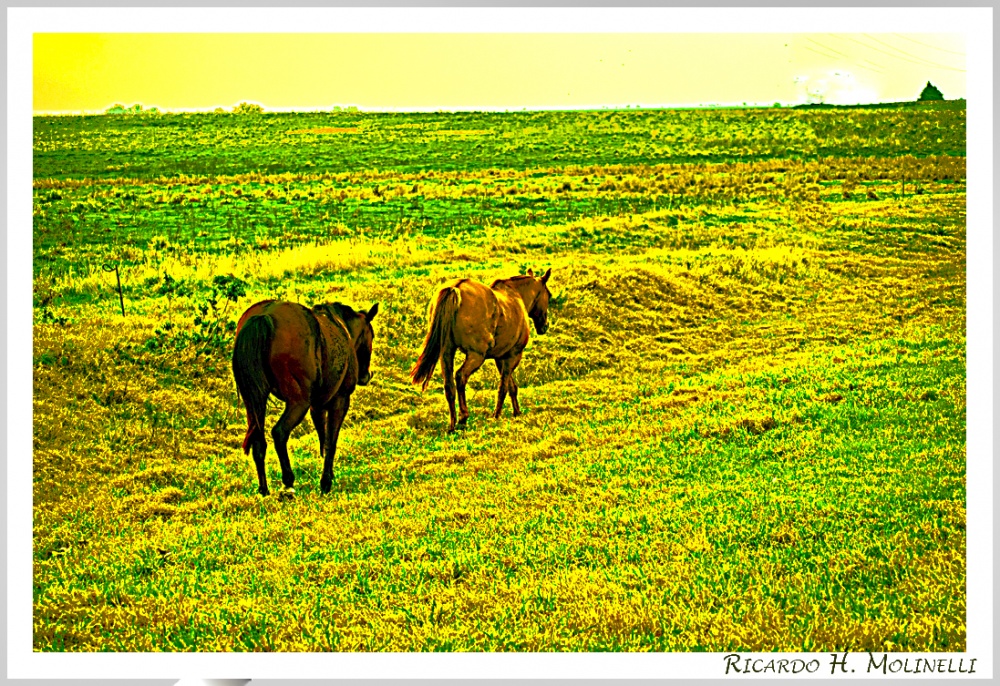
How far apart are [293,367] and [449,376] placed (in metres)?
2.99

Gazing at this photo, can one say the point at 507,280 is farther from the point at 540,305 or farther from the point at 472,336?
the point at 472,336

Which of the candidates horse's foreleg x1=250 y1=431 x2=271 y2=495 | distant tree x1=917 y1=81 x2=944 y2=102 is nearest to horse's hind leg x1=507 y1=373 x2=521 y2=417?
horse's foreleg x1=250 y1=431 x2=271 y2=495

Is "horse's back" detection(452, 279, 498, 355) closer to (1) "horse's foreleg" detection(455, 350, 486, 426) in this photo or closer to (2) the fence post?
(1) "horse's foreleg" detection(455, 350, 486, 426)

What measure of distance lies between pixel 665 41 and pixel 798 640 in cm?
394

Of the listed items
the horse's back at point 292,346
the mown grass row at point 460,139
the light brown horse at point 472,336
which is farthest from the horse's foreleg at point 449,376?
the horse's back at point 292,346

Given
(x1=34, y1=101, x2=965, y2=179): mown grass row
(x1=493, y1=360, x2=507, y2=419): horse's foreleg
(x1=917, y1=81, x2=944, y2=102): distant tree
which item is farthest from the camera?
(x1=493, y1=360, x2=507, y2=419): horse's foreleg

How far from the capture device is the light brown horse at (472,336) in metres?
10.5

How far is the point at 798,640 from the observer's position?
546 cm

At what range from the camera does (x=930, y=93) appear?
293 inches

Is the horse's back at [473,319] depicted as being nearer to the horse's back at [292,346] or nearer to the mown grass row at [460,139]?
the mown grass row at [460,139]

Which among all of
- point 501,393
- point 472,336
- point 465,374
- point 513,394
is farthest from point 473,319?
point 513,394

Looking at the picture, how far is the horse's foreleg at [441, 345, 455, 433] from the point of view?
10.5 metres

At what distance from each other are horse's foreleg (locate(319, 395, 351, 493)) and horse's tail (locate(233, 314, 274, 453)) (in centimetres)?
93
